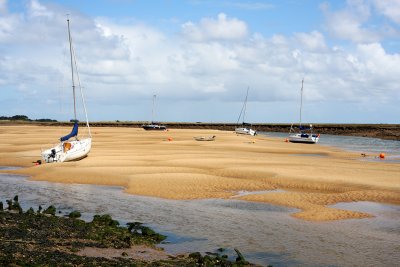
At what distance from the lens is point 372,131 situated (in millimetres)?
138000

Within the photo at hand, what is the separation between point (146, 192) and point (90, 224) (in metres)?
9.34

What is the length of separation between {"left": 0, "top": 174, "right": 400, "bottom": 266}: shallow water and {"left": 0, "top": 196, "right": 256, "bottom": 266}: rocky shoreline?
110cm

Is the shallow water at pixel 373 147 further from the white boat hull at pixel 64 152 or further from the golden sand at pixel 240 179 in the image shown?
the white boat hull at pixel 64 152

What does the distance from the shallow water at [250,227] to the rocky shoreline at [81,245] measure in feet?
3.61

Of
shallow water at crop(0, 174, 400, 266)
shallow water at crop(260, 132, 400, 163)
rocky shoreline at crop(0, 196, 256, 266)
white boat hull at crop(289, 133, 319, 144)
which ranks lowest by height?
shallow water at crop(0, 174, 400, 266)

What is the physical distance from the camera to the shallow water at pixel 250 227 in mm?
15555

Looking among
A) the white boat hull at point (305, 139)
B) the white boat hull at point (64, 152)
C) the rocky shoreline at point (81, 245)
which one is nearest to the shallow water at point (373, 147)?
the white boat hull at point (305, 139)

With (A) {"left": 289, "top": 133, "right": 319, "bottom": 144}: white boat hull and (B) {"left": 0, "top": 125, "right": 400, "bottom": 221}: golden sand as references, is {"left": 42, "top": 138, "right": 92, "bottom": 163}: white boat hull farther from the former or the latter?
(A) {"left": 289, "top": 133, "right": 319, "bottom": 144}: white boat hull

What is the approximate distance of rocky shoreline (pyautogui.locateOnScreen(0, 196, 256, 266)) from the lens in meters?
12.8

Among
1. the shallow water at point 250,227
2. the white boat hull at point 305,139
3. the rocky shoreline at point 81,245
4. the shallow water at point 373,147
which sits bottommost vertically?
the shallow water at point 250,227

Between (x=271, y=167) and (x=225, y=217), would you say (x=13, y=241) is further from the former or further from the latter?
(x=271, y=167)

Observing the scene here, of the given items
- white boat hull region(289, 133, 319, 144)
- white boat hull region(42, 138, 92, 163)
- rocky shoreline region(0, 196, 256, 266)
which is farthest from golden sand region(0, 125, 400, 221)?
white boat hull region(289, 133, 319, 144)

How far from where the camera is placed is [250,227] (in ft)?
62.8

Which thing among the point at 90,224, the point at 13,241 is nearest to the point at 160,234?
the point at 90,224
